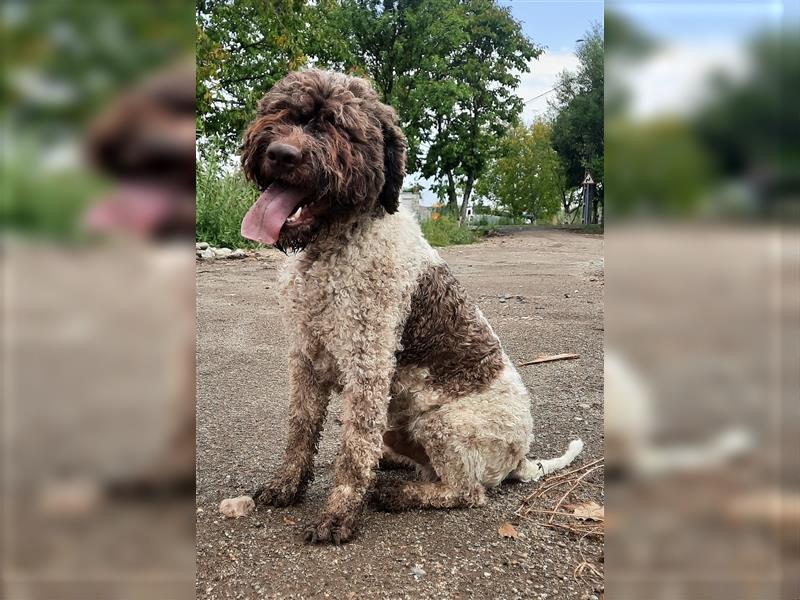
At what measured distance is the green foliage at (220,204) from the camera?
3.28 metres

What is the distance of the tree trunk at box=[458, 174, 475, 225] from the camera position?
306cm

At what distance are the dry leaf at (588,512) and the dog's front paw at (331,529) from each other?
87 centimetres

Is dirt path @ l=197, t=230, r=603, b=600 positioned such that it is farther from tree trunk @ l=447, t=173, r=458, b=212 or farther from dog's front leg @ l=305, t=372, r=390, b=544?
tree trunk @ l=447, t=173, r=458, b=212

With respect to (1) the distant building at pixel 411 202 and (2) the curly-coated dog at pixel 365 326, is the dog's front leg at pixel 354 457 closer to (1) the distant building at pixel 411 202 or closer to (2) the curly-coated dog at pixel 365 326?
(2) the curly-coated dog at pixel 365 326

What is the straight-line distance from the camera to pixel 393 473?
288 centimetres

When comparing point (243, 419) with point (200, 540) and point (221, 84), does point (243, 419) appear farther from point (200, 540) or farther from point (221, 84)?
point (221, 84)

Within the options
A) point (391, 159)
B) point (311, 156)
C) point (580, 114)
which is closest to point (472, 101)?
point (580, 114)
